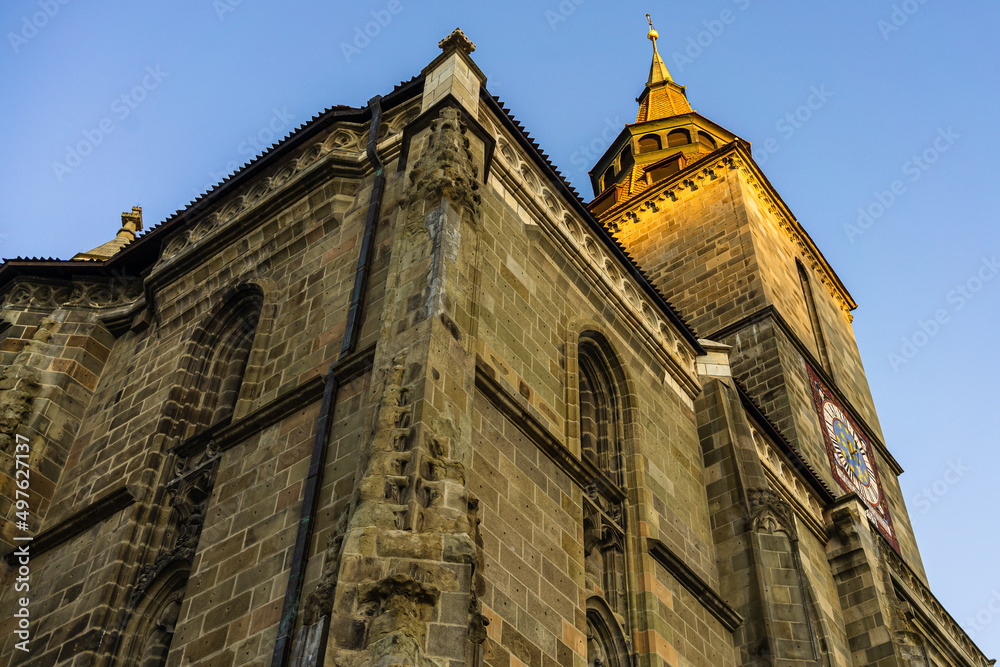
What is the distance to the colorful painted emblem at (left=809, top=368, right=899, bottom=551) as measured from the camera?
2205 centimetres

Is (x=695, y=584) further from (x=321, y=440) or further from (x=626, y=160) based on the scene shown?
(x=626, y=160)

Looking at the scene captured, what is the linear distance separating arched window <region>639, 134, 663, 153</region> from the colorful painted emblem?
12.5 meters

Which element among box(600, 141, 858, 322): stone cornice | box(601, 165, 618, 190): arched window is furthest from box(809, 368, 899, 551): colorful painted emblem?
box(601, 165, 618, 190): arched window

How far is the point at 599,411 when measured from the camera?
13.5 metres

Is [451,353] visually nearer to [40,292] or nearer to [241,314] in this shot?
[241,314]

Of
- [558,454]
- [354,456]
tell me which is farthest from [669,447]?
[354,456]

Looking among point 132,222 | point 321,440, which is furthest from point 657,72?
point 321,440

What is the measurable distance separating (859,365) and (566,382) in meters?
17.9

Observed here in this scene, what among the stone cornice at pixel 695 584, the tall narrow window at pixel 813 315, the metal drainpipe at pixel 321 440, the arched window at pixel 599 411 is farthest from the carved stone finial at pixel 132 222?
the tall narrow window at pixel 813 315

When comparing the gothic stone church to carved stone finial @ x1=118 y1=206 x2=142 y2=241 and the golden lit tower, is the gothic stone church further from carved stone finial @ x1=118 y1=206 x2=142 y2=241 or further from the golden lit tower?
the golden lit tower

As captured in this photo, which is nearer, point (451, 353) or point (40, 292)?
point (451, 353)

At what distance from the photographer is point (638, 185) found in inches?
1235

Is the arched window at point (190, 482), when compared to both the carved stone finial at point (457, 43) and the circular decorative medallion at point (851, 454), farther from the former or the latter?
the circular decorative medallion at point (851, 454)

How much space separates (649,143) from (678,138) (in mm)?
942
